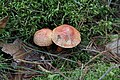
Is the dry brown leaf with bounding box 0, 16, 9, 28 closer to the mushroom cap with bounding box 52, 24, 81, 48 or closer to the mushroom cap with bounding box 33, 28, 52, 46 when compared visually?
the mushroom cap with bounding box 33, 28, 52, 46

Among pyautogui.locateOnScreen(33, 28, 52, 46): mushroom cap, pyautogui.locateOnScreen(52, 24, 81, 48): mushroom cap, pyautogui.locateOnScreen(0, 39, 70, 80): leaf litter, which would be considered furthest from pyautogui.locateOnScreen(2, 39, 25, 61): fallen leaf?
pyautogui.locateOnScreen(52, 24, 81, 48): mushroom cap

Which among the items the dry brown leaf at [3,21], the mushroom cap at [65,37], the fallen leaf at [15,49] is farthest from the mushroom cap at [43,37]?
the dry brown leaf at [3,21]

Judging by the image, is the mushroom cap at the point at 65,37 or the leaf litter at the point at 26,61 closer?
the leaf litter at the point at 26,61

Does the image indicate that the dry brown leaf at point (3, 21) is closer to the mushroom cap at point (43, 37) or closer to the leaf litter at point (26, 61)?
the leaf litter at point (26, 61)

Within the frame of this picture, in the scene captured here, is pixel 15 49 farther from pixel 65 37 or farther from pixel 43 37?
pixel 65 37

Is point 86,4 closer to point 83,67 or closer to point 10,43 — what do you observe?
point 83,67

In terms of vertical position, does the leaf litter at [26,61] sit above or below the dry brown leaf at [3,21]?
below
